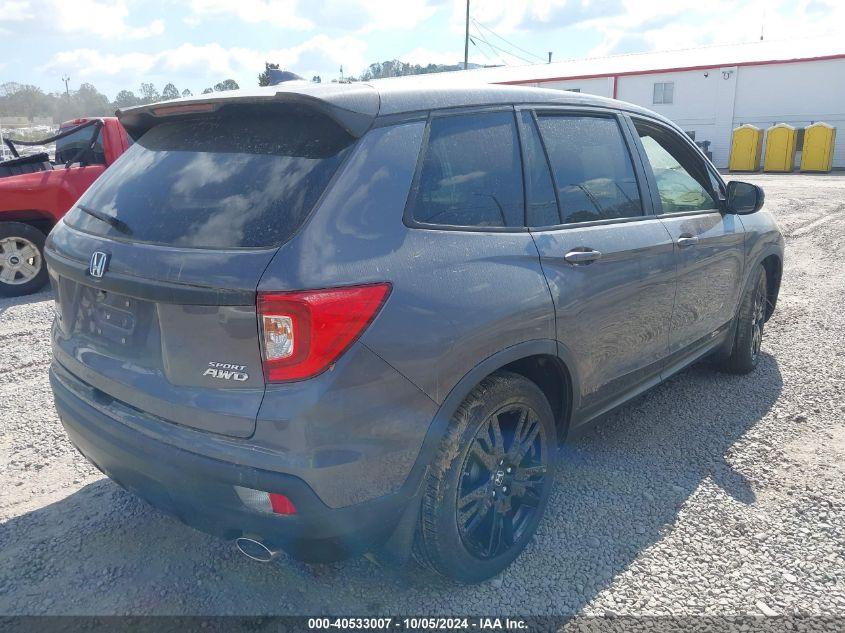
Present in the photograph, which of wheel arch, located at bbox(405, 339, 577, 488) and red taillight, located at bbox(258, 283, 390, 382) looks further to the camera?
wheel arch, located at bbox(405, 339, 577, 488)

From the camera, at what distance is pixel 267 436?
1952mm

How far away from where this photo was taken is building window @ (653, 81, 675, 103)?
30.2 metres

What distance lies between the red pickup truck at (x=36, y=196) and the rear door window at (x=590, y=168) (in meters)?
5.33

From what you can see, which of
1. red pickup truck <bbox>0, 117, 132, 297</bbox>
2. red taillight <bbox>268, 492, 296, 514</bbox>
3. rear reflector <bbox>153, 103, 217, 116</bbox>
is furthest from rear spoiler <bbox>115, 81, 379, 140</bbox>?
red pickup truck <bbox>0, 117, 132, 297</bbox>

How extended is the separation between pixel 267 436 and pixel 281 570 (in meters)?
1.03

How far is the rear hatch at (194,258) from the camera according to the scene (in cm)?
199

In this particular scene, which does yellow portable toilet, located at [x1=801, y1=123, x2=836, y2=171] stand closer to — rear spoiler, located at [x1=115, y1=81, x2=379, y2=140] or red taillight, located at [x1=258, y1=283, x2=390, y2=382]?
rear spoiler, located at [x1=115, y1=81, x2=379, y2=140]

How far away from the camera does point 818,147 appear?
24297 millimetres

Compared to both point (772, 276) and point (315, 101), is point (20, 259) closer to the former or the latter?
point (315, 101)

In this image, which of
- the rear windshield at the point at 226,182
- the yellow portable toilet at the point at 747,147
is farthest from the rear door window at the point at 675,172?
the yellow portable toilet at the point at 747,147

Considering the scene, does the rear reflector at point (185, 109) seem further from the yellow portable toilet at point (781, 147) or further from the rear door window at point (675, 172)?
the yellow portable toilet at point (781, 147)

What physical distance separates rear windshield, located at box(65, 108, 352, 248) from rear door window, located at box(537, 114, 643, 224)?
113 cm

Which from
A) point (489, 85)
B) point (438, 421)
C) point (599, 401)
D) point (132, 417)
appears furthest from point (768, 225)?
point (132, 417)

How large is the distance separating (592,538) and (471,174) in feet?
5.51
